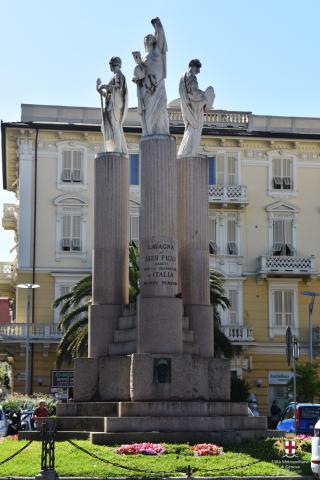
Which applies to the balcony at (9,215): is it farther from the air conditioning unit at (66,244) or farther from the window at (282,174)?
the window at (282,174)

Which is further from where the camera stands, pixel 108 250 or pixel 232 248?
pixel 232 248

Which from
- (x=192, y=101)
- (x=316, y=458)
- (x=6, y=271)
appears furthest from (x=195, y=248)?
(x=6, y=271)

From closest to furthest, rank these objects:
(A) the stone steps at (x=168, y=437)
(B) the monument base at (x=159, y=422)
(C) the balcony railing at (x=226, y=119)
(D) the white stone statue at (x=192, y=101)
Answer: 1. (A) the stone steps at (x=168, y=437)
2. (B) the monument base at (x=159, y=422)
3. (D) the white stone statue at (x=192, y=101)
4. (C) the balcony railing at (x=226, y=119)

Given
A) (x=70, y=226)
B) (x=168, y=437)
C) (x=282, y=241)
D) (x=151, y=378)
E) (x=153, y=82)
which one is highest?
(x=70, y=226)

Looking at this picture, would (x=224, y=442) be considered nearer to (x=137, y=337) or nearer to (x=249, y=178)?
(x=137, y=337)

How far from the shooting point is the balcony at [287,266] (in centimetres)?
5581

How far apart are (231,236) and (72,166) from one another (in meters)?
9.53

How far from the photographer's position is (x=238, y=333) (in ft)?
180

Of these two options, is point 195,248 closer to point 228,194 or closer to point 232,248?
point 228,194

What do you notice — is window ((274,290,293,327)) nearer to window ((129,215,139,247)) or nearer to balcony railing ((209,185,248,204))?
balcony railing ((209,185,248,204))

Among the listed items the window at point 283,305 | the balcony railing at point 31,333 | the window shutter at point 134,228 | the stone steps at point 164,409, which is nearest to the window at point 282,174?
the window at point 283,305

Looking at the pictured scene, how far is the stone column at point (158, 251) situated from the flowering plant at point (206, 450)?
10.7 feet

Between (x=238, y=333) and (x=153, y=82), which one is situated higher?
(x=153, y=82)

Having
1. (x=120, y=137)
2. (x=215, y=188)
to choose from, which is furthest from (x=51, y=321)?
(x=120, y=137)
